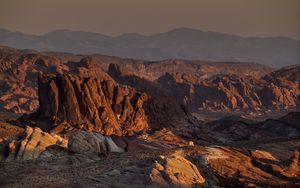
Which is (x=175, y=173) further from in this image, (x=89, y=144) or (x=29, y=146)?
(x=29, y=146)

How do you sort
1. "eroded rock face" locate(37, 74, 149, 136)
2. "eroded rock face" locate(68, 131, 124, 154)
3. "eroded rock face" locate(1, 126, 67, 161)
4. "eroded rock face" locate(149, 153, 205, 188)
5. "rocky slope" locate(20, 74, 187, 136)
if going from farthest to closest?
"eroded rock face" locate(37, 74, 149, 136) → "rocky slope" locate(20, 74, 187, 136) → "eroded rock face" locate(68, 131, 124, 154) → "eroded rock face" locate(1, 126, 67, 161) → "eroded rock face" locate(149, 153, 205, 188)

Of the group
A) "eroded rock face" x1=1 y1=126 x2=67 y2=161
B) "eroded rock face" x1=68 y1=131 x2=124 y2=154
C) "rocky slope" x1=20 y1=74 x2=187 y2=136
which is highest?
"eroded rock face" x1=68 y1=131 x2=124 y2=154

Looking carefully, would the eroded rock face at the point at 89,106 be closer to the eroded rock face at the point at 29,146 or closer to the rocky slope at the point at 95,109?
the rocky slope at the point at 95,109

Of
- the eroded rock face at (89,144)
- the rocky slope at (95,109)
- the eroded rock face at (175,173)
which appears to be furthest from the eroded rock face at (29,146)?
the rocky slope at (95,109)

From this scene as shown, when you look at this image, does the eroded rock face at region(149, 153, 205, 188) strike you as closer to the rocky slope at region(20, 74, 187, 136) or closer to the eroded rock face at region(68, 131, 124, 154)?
the eroded rock face at region(68, 131, 124, 154)

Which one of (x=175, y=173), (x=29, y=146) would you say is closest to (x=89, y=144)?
(x=29, y=146)

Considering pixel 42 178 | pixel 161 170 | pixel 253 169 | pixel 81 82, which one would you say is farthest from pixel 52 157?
pixel 81 82

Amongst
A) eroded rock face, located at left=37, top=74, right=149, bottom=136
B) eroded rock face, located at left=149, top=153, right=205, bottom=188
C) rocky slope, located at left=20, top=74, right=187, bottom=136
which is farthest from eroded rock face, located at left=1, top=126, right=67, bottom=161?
eroded rock face, located at left=37, top=74, right=149, bottom=136
